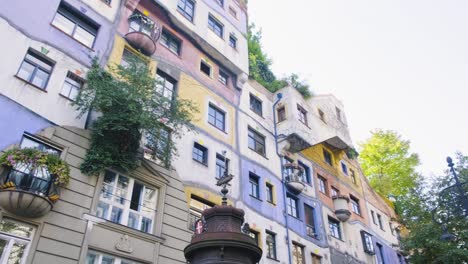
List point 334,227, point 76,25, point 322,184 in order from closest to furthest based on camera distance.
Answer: point 76,25, point 334,227, point 322,184

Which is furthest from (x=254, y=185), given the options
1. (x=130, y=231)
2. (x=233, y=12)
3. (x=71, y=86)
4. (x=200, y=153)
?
(x=233, y=12)

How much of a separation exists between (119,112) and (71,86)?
7.04 feet

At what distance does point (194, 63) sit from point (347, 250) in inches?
550

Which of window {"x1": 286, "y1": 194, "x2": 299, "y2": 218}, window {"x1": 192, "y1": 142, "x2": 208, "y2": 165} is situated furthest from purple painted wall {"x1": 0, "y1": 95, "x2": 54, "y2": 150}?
window {"x1": 286, "y1": 194, "x2": 299, "y2": 218}

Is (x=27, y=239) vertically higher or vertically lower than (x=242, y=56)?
lower

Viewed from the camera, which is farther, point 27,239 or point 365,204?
point 365,204

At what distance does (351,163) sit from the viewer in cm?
2980

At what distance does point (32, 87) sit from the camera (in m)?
11.5

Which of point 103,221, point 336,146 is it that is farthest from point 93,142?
point 336,146

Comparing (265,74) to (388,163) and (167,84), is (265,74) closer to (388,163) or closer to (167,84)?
(167,84)

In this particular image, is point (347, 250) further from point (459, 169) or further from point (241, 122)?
point (241, 122)

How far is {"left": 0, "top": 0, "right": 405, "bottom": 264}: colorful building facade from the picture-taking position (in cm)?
1096

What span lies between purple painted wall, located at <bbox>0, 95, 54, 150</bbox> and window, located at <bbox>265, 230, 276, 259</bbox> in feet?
34.4

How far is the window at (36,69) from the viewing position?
11.8 metres
